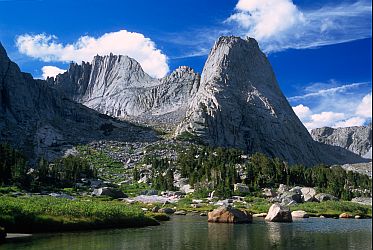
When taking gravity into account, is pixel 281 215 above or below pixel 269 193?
below

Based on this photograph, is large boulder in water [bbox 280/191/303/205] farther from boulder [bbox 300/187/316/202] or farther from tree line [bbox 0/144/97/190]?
tree line [bbox 0/144/97/190]

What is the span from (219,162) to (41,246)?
141 m

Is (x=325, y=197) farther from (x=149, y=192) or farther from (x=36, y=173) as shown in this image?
(x=36, y=173)

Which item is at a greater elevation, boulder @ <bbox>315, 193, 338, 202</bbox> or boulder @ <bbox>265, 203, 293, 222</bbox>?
boulder @ <bbox>315, 193, 338, 202</bbox>

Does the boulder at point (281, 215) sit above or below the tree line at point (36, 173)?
below

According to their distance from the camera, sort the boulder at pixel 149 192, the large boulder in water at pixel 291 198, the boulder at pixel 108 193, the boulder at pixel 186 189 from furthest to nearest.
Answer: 1. the boulder at pixel 186 189
2. the boulder at pixel 149 192
3. the boulder at pixel 108 193
4. the large boulder in water at pixel 291 198

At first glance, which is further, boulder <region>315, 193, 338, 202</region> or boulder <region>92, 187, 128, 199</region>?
boulder <region>92, 187, 128, 199</region>

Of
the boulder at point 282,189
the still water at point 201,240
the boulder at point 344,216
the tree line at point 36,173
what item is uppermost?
the tree line at point 36,173

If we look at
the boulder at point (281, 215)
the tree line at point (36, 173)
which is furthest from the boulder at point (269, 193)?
the tree line at point (36, 173)

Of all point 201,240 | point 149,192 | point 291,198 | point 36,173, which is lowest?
point 201,240

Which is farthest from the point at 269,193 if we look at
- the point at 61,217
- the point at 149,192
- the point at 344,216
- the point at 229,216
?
the point at 61,217

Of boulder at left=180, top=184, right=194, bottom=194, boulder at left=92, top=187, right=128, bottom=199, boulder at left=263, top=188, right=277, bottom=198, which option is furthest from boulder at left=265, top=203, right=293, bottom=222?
boulder at left=180, top=184, right=194, bottom=194

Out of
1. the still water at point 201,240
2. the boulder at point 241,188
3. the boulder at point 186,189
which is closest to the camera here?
the still water at point 201,240

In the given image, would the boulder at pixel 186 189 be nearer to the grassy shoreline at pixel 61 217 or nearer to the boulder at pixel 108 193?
the boulder at pixel 108 193
